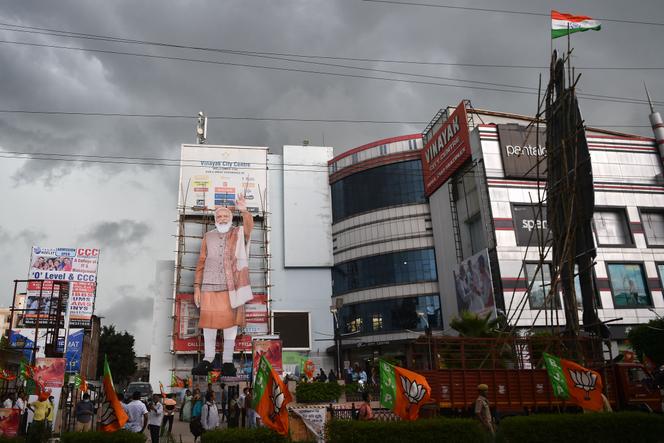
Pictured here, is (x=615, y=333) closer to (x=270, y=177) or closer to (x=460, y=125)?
(x=460, y=125)

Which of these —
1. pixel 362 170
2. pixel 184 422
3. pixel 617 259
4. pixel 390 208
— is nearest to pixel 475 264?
pixel 617 259

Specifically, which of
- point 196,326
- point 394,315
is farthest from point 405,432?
point 196,326

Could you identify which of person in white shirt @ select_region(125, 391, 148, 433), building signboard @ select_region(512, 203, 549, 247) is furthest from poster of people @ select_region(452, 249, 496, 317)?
person in white shirt @ select_region(125, 391, 148, 433)

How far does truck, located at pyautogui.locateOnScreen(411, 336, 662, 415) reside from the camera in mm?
16203

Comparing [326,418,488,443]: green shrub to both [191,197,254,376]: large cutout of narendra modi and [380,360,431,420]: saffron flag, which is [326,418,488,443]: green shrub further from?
[191,197,254,376]: large cutout of narendra modi

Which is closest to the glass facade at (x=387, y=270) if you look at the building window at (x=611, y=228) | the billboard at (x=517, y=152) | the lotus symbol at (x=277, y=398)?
the billboard at (x=517, y=152)

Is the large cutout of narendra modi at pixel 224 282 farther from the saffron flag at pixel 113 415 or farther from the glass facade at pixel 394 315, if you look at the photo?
the saffron flag at pixel 113 415

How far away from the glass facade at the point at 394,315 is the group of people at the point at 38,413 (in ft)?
107

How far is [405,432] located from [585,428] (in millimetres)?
4087

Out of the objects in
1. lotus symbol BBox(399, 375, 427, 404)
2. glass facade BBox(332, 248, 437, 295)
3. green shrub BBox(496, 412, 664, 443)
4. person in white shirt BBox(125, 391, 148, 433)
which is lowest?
green shrub BBox(496, 412, 664, 443)

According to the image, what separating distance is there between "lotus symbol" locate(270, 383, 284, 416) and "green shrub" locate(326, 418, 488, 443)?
46.4 inches

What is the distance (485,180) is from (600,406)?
27.8 m

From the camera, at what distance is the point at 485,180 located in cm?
3984

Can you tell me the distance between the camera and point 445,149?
4641 cm
